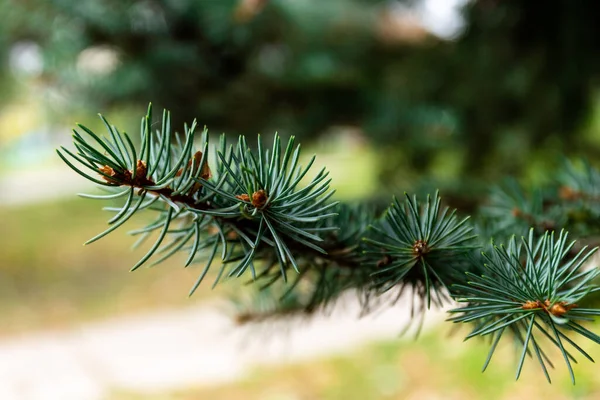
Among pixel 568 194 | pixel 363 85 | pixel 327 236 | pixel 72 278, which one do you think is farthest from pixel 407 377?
pixel 72 278

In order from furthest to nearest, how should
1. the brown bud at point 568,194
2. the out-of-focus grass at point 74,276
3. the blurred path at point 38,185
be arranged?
1. the blurred path at point 38,185
2. the out-of-focus grass at point 74,276
3. the brown bud at point 568,194

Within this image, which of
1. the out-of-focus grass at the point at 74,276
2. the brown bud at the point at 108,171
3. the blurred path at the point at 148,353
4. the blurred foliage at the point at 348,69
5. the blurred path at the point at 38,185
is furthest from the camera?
the blurred path at the point at 38,185

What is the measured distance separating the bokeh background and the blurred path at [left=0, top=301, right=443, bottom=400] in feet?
0.14

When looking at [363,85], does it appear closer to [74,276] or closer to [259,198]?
[259,198]

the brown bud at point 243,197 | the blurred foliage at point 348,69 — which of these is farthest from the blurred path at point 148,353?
the brown bud at point 243,197

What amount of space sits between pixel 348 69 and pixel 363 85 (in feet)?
0.23

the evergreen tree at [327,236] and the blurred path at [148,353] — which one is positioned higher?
the evergreen tree at [327,236]

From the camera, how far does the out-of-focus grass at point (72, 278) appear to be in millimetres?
3705

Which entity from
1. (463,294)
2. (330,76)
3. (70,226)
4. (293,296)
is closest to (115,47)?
(330,76)

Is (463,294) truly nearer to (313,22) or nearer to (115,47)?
(115,47)

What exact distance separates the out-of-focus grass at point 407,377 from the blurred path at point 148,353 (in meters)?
0.10

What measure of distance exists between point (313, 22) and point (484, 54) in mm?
564

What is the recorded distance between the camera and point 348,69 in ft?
5.38

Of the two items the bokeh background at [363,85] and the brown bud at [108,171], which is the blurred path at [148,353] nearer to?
the bokeh background at [363,85]
